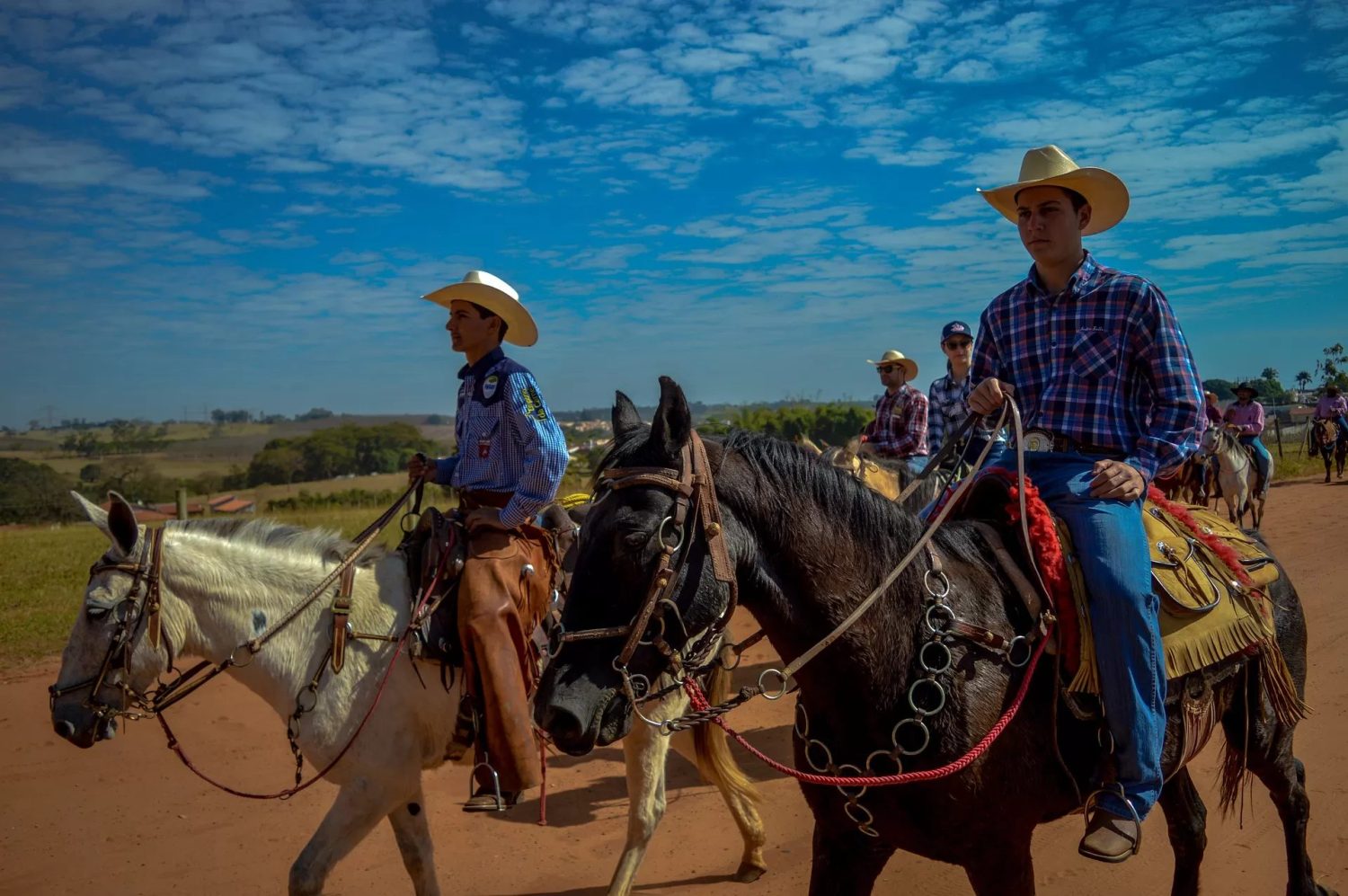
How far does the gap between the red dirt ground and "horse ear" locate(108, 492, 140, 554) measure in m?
2.19

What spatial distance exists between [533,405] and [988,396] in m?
2.22

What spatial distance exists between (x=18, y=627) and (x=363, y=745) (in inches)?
307

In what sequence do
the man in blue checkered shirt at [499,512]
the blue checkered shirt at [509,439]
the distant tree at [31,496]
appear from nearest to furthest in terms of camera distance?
the man in blue checkered shirt at [499,512] → the blue checkered shirt at [509,439] → the distant tree at [31,496]

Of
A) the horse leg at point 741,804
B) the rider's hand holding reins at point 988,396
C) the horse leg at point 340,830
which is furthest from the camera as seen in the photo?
the horse leg at point 741,804

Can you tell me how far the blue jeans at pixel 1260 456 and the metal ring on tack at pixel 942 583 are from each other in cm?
1619

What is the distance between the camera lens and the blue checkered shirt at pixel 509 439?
4270 millimetres

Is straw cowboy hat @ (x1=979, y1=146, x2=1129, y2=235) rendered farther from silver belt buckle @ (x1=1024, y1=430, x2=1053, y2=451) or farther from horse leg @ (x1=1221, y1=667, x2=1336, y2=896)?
horse leg @ (x1=1221, y1=667, x2=1336, y2=896)

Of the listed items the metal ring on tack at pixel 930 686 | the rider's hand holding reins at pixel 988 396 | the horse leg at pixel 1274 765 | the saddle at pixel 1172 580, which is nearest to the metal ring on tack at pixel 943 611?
the metal ring on tack at pixel 930 686

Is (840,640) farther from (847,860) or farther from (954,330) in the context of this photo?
(954,330)

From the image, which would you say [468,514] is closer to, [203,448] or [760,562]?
[760,562]

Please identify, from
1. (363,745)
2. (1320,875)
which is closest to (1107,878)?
(1320,875)

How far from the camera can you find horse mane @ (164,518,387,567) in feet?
13.7

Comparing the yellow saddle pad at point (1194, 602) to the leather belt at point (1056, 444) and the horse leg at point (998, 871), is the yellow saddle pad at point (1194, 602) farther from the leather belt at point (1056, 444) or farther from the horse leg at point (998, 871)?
the horse leg at point (998, 871)

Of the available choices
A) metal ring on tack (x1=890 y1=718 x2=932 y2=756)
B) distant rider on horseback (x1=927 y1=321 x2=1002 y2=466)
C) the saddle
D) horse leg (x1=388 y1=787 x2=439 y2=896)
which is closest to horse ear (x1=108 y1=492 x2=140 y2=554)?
horse leg (x1=388 y1=787 x2=439 y2=896)
